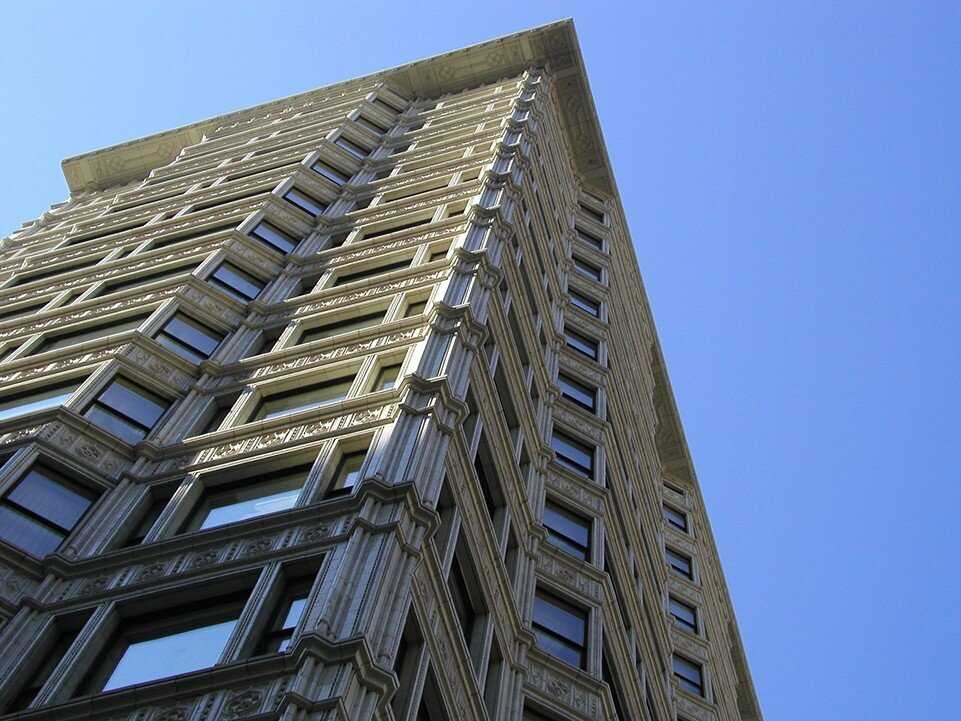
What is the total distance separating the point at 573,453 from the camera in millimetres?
36250

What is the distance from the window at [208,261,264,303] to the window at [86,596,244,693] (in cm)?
1447

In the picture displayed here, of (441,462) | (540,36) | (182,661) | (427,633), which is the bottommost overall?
(182,661)

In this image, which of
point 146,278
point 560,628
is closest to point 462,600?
point 560,628

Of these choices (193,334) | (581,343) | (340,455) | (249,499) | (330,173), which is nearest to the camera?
(249,499)

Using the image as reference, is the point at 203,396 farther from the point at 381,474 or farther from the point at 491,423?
the point at 381,474

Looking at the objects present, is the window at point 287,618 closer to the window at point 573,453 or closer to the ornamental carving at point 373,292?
the ornamental carving at point 373,292

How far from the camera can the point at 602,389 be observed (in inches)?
1588

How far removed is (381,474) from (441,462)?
1556 millimetres

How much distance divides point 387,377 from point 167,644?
28.9 ft

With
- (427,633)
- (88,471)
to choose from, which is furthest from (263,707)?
(88,471)

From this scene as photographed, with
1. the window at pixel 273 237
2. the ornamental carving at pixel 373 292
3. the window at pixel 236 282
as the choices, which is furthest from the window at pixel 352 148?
the ornamental carving at pixel 373 292

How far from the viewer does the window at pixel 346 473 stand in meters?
22.4

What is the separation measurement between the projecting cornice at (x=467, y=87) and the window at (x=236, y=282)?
28819mm

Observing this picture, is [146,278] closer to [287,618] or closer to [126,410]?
[126,410]
